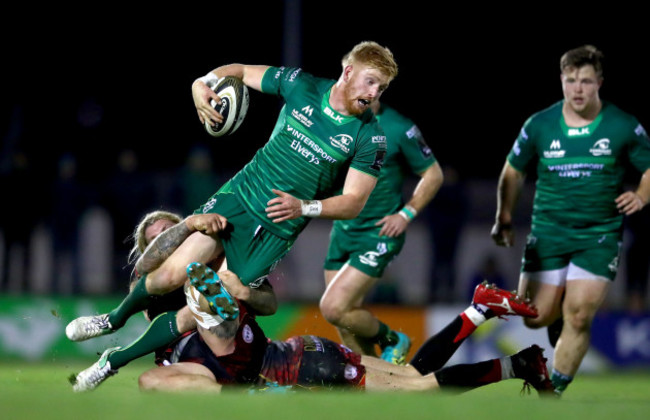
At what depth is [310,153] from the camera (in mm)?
7613

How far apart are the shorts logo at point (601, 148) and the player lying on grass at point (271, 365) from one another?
2.15 metres

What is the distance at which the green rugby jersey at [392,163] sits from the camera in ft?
30.4

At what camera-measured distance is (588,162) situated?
28.4 ft

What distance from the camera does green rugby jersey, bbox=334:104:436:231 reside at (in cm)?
927

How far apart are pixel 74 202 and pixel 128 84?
7856 mm

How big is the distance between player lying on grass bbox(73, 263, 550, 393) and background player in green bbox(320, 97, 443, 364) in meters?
1.86

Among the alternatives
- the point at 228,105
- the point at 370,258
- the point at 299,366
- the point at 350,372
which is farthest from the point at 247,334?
the point at 370,258

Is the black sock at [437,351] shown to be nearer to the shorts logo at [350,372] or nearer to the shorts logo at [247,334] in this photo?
the shorts logo at [350,372]

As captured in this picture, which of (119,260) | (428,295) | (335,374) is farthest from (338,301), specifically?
(119,260)

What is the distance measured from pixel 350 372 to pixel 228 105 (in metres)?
1.97

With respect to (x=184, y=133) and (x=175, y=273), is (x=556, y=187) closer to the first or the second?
(x=175, y=273)

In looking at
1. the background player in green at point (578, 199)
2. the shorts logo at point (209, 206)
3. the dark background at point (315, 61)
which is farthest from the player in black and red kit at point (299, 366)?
the dark background at point (315, 61)

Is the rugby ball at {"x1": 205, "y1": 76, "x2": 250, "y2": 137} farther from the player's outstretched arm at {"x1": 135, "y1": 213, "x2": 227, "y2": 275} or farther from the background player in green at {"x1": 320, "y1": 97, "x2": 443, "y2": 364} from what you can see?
the background player in green at {"x1": 320, "y1": 97, "x2": 443, "y2": 364}

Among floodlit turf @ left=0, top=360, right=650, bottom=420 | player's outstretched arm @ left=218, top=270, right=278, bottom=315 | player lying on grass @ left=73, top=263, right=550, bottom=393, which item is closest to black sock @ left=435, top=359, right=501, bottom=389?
→ player lying on grass @ left=73, top=263, right=550, bottom=393
